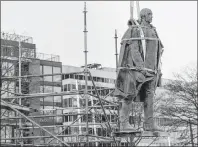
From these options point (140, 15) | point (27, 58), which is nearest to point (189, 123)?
point (27, 58)

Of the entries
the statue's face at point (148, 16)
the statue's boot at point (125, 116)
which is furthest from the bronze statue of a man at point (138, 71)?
the statue's face at point (148, 16)

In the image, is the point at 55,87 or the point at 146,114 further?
the point at 55,87

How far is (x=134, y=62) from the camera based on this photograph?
9922mm

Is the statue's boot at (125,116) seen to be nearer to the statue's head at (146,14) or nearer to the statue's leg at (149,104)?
the statue's leg at (149,104)

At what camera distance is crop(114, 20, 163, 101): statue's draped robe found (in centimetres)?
988

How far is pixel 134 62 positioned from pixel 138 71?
0.18 metres

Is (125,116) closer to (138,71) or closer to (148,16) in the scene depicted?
(138,71)

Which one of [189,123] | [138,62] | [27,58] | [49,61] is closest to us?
[138,62]

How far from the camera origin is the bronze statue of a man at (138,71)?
990 cm

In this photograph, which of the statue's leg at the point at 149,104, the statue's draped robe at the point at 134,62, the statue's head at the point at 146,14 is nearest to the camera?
the statue's draped robe at the point at 134,62

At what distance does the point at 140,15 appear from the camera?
10438mm

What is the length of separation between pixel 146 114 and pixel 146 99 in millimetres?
275

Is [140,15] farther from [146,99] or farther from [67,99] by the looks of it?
[67,99]

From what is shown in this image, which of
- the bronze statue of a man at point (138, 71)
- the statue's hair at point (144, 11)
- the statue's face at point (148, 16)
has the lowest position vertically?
the bronze statue of a man at point (138, 71)
